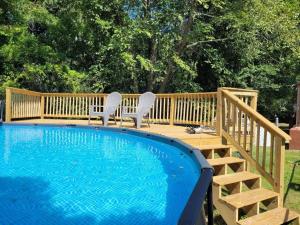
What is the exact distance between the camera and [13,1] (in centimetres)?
1483

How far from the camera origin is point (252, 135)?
19.9 ft

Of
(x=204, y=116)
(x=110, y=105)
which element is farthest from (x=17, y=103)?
(x=204, y=116)

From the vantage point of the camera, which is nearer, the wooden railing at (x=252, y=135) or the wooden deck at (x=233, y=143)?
the wooden deck at (x=233, y=143)

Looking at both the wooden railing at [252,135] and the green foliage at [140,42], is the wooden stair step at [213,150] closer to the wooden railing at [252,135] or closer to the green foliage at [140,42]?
the wooden railing at [252,135]

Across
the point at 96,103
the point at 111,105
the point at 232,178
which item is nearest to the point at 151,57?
the point at 96,103

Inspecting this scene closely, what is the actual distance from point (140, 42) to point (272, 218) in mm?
12578

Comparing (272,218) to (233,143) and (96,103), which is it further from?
(96,103)

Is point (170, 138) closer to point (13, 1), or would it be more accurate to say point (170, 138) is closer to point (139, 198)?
point (139, 198)

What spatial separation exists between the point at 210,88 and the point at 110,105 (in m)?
8.80

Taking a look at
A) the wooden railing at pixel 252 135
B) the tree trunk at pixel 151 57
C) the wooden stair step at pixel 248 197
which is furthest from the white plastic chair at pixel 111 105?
the wooden stair step at pixel 248 197

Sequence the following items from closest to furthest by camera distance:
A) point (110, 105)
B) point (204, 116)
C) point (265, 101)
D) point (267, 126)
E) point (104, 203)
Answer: point (104, 203) → point (267, 126) → point (204, 116) → point (110, 105) → point (265, 101)

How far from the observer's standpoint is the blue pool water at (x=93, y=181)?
3.88 m

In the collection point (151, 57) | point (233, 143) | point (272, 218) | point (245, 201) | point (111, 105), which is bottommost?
point (272, 218)

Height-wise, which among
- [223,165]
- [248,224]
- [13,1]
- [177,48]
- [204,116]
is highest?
[13,1]
